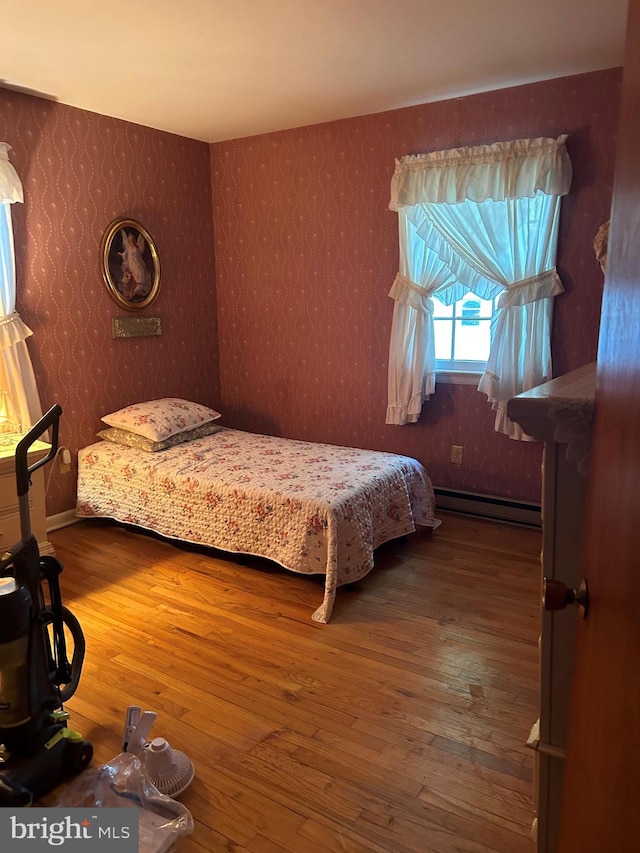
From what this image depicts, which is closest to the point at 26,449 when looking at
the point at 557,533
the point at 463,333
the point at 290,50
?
the point at 557,533

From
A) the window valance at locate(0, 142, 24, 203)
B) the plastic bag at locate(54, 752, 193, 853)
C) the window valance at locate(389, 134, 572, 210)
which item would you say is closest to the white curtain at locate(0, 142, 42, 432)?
the window valance at locate(0, 142, 24, 203)

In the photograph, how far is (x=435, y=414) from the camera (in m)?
4.03

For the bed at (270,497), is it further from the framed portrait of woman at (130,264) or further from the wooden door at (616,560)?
the wooden door at (616,560)

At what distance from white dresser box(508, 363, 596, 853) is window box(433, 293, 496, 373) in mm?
2600

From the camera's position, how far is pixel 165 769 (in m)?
1.79

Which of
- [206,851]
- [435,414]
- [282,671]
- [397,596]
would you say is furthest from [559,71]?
[206,851]

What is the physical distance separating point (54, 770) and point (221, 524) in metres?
1.53

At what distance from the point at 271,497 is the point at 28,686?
1.44m

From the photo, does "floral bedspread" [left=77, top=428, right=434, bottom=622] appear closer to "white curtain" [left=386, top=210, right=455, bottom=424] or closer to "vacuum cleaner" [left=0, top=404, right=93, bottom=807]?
"white curtain" [left=386, top=210, right=455, bottom=424]

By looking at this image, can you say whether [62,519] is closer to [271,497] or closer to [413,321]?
[271,497]

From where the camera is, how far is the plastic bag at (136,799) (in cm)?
161

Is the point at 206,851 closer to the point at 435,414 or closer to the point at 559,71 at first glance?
the point at 435,414

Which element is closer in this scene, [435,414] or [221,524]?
[221,524]

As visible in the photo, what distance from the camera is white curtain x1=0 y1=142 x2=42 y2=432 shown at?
3301 millimetres
